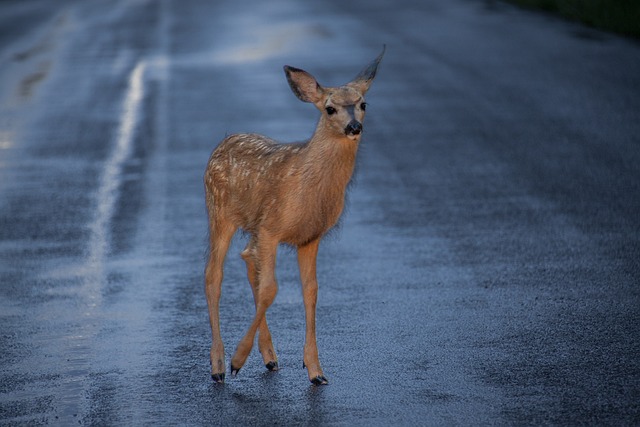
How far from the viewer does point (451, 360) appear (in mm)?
8477

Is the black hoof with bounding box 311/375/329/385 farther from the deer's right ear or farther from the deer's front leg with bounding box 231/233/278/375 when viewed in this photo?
the deer's right ear

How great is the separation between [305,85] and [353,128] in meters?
0.58

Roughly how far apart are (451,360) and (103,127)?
1106 cm

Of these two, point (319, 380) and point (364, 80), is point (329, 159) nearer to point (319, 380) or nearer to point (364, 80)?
point (364, 80)

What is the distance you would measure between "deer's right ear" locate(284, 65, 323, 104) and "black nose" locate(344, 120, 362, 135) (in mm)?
444

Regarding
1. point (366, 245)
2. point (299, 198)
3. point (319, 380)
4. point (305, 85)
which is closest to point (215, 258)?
point (299, 198)

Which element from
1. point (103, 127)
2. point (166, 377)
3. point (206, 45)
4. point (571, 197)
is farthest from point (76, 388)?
point (206, 45)

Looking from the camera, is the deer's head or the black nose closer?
the black nose

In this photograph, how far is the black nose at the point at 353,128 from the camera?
7695mm

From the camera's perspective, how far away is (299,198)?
820cm

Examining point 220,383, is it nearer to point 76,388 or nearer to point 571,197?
point 76,388

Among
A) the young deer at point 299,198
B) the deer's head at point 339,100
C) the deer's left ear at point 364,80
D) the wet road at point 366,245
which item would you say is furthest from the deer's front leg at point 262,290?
the deer's left ear at point 364,80

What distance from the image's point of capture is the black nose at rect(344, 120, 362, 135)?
303 inches

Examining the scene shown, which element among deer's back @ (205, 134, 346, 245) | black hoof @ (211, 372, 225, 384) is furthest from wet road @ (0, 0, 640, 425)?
deer's back @ (205, 134, 346, 245)
